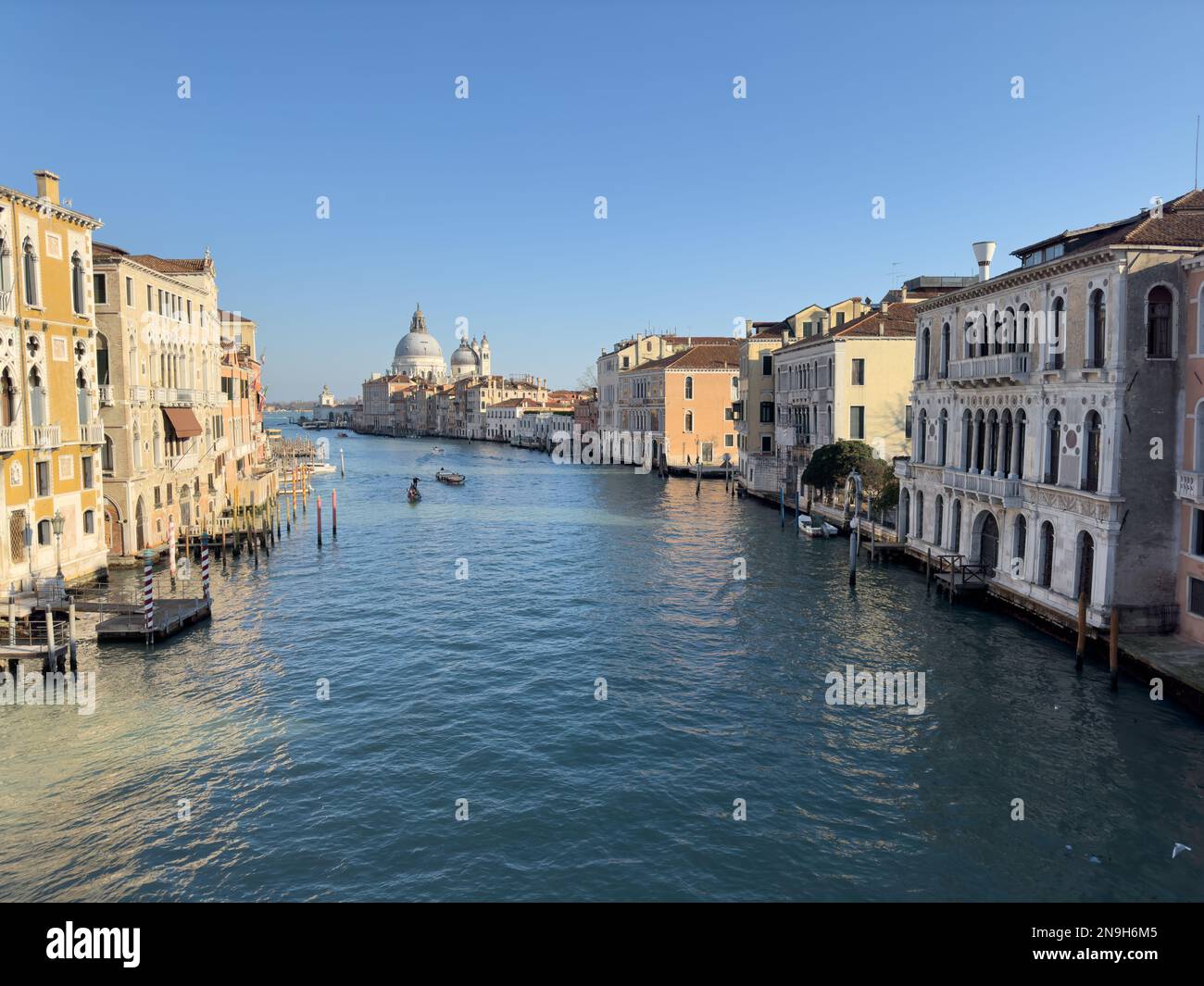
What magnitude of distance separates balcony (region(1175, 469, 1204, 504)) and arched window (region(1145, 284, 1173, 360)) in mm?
2482

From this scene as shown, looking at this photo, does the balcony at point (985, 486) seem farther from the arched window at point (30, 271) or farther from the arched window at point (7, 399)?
the arched window at point (30, 271)

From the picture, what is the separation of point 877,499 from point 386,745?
976 inches

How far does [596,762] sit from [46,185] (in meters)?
23.0

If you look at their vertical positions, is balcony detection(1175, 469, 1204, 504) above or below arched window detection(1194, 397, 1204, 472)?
below

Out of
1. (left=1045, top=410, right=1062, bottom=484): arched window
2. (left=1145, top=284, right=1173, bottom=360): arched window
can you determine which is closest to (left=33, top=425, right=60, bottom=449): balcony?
(left=1045, top=410, right=1062, bottom=484): arched window

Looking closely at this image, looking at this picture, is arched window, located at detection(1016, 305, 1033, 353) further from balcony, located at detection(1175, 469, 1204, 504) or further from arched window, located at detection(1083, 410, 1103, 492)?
balcony, located at detection(1175, 469, 1204, 504)

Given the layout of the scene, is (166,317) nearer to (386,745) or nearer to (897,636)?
(386,745)

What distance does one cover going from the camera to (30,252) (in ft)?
77.3

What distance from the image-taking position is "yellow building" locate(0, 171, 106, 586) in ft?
73.9

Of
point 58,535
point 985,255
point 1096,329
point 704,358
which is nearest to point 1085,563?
point 1096,329

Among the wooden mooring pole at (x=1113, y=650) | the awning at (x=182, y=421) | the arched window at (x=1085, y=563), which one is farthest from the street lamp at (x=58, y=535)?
the arched window at (x=1085, y=563)

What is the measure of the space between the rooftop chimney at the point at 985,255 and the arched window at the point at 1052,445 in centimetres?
678

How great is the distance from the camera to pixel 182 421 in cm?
3331

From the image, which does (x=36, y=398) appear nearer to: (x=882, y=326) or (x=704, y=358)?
(x=882, y=326)
